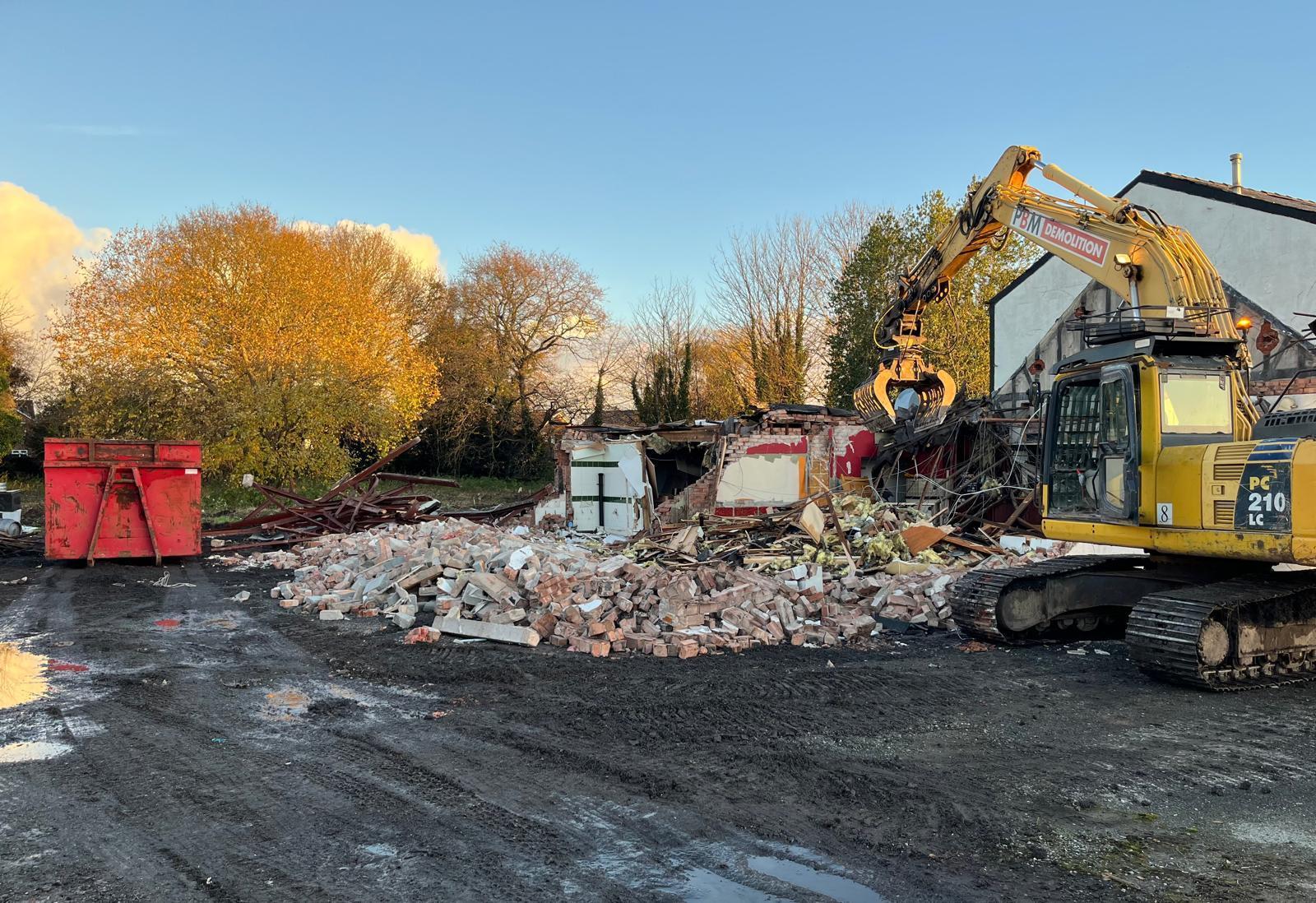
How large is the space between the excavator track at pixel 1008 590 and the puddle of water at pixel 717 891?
5.35m

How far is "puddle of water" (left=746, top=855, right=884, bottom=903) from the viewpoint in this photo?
11.6 ft

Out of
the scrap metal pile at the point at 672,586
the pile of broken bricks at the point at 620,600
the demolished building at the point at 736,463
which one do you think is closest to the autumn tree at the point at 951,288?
the demolished building at the point at 736,463

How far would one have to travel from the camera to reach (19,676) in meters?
7.30

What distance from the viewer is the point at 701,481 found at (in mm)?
16781

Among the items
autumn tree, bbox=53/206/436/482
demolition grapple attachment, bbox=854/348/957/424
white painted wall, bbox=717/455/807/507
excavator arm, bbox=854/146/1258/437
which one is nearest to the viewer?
excavator arm, bbox=854/146/1258/437

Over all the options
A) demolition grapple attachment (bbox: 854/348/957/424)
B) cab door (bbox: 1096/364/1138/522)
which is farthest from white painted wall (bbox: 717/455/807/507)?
cab door (bbox: 1096/364/1138/522)

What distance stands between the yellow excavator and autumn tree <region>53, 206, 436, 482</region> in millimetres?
21736

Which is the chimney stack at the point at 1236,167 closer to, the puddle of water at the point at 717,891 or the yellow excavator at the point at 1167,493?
the yellow excavator at the point at 1167,493

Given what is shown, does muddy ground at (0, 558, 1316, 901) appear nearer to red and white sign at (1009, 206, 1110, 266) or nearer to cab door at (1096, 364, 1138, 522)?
cab door at (1096, 364, 1138, 522)

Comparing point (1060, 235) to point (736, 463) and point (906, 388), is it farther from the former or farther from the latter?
point (736, 463)

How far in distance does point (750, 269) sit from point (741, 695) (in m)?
27.5

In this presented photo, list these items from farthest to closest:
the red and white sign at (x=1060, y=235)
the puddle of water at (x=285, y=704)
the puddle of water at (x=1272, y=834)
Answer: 1. the red and white sign at (x=1060, y=235)
2. the puddle of water at (x=285, y=704)
3. the puddle of water at (x=1272, y=834)

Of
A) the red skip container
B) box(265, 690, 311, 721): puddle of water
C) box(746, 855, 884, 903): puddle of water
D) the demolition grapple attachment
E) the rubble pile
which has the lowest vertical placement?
box(265, 690, 311, 721): puddle of water

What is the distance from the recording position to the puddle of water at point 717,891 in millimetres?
3520
